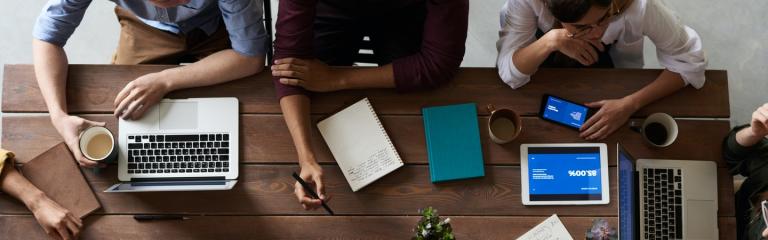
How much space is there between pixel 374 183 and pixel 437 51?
0.40 metres

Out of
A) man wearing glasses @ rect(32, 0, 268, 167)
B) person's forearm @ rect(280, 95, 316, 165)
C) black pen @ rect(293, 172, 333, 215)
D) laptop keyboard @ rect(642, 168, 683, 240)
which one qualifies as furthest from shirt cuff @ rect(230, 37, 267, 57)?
laptop keyboard @ rect(642, 168, 683, 240)

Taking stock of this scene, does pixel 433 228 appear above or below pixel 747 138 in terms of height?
below

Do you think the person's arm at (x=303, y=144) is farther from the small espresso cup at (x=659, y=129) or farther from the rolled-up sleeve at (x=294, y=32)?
the small espresso cup at (x=659, y=129)

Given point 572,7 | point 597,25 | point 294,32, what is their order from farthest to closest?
1. point 294,32
2. point 597,25
3. point 572,7

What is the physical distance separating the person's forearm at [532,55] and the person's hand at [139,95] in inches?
37.9

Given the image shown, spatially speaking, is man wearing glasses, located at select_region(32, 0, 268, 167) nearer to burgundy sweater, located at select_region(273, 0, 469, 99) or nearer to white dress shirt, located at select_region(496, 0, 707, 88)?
burgundy sweater, located at select_region(273, 0, 469, 99)

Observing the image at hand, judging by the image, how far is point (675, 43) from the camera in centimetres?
163

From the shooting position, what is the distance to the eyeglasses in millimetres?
1453

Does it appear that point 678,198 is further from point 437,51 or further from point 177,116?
point 177,116

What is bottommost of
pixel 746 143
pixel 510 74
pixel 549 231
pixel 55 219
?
pixel 549 231

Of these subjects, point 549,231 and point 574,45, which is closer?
point 574,45

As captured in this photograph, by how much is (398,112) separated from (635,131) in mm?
671

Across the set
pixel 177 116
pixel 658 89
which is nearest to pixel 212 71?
pixel 177 116

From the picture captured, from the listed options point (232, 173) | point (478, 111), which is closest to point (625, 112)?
point (478, 111)
